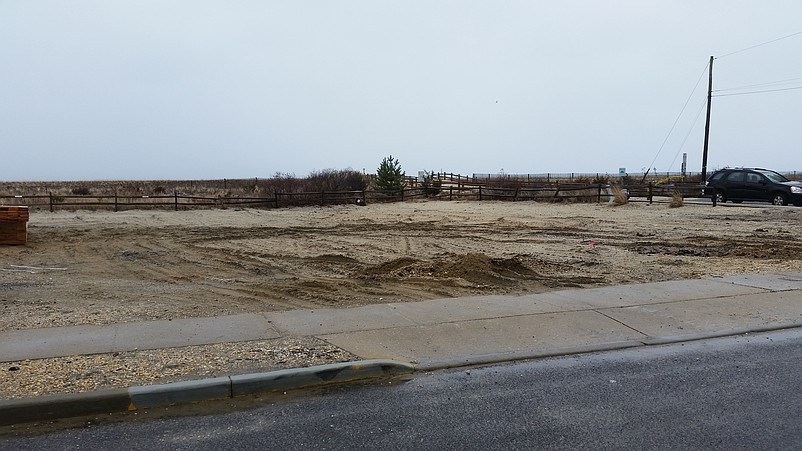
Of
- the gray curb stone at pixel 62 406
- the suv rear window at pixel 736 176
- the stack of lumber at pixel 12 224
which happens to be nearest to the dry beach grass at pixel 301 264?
the gray curb stone at pixel 62 406

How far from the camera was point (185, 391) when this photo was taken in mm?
5164

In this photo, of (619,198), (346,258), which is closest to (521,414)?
(346,258)

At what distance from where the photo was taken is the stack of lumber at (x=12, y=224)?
14984mm

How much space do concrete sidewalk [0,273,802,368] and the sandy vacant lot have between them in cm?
64

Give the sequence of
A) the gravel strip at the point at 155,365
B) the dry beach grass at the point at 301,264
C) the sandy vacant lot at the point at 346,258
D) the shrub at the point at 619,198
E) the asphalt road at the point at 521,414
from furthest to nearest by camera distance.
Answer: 1. the shrub at the point at 619,198
2. the sandy vacant lot at the point at 346,258
3. the dry beach grass at the point at 301,264
4. the gravel strip at the point at 155,365
5. the asphalt road at the point at 521,414

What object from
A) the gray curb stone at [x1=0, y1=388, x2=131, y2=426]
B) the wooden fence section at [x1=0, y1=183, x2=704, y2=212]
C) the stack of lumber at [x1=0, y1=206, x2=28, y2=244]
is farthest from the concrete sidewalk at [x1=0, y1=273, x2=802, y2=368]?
the wooden fence section at [x1=0, y1=183, x2=704, y2=212]

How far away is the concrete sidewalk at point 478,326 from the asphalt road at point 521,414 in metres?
0.69

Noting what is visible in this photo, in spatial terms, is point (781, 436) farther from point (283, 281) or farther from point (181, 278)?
point (181, 278)

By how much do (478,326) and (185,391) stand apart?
3642 mm

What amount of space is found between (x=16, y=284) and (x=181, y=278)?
262 cm

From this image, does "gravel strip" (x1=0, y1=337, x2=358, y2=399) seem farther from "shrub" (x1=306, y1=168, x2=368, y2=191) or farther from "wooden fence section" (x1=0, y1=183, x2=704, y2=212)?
"shrub" (x1=306, y1=168, x2=368, y2=191)

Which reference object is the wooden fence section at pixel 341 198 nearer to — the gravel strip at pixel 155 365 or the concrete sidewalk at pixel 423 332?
the concrete sidewalk at pixel 423 332

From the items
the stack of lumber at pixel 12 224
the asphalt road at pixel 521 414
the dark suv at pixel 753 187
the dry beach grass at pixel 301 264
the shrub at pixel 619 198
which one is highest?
the dark suv at pixel 753 187

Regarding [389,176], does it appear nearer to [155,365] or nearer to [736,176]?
[736,176]
